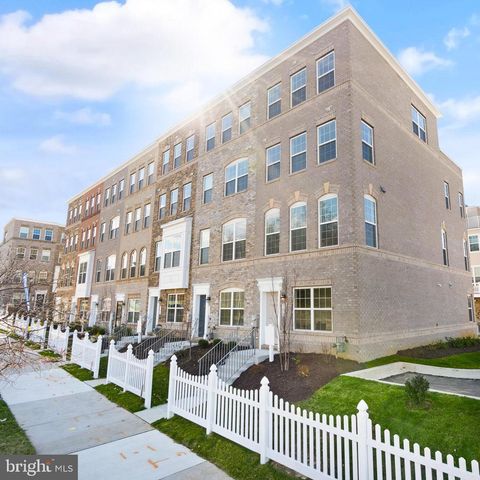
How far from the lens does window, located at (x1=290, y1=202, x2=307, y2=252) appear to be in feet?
51.5

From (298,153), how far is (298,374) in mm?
10150

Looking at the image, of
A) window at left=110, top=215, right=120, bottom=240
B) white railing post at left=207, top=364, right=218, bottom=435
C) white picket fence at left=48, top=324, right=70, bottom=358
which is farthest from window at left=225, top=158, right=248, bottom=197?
window at left=110, top=215, right=120, bottom=240

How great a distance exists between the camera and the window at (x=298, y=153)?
54.3ft

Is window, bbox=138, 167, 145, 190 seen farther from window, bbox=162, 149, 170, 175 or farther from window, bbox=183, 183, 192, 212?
window, bbox=183, 183, 192, 212

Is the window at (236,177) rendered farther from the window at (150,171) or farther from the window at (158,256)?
the window at (150,171)

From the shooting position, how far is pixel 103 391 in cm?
1120

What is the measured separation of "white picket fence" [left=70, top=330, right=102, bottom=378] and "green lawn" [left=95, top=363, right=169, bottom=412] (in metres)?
1.88

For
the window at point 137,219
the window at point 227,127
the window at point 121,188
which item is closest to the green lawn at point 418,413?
the window at point 227,127

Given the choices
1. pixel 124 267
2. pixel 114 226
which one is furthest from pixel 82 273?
pixel 124 267

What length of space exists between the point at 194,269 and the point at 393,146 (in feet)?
42.4

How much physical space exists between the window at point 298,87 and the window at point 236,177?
4.10 meters

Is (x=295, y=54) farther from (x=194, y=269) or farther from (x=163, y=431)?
(x=163, y=431)

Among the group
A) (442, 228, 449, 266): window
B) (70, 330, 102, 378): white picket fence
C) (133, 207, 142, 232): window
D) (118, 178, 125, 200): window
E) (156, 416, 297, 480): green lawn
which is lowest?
(156, 416, 297, 480): green lawn

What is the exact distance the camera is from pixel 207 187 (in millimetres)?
22203
